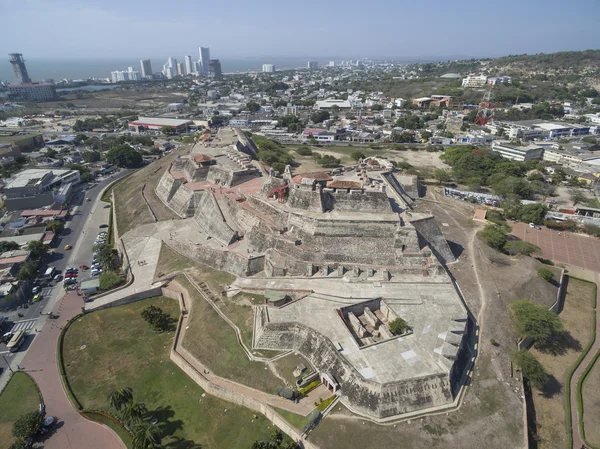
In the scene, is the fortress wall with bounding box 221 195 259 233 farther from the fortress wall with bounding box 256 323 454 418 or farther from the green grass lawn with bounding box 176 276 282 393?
the fortress wall with bounding box 256 323 454 418

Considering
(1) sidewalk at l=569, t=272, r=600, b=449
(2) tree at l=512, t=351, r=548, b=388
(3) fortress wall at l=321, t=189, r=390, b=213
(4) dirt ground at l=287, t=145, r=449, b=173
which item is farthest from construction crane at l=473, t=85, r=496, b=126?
(2) tree at l=512, t=351, r=548, b=388

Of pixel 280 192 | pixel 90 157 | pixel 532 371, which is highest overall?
pixel 280 192

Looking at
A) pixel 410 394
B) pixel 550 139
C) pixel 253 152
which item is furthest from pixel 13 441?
pixel 550 139

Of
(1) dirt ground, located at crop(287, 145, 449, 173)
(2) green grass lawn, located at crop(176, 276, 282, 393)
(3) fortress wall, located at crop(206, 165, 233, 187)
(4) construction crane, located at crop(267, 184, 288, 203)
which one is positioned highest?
(4) construction crane, located at crop(267, 184, 288, 203)

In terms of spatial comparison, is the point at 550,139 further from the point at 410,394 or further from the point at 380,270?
the point at 410,394

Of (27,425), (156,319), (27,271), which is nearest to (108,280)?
(27,271)

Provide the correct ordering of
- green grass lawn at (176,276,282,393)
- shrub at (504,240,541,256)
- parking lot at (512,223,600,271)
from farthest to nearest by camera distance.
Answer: parking lot at (512,223,600,271) → shrub at (504,240,541,256) → green grass lawn at (176,276,282,393)

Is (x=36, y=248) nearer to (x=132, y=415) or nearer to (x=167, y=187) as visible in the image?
(x=167, y=187)
